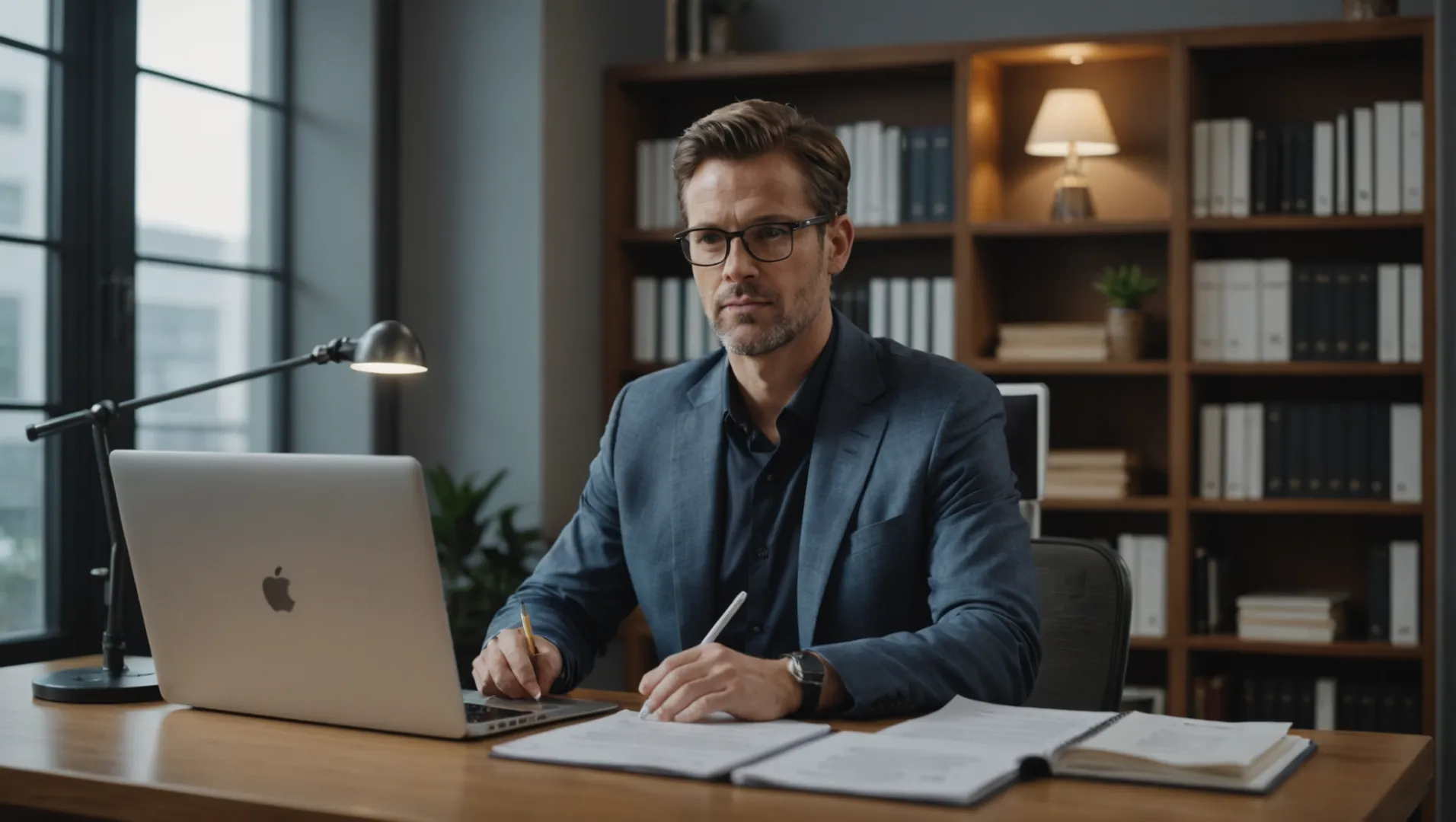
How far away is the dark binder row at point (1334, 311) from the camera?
3598 mm

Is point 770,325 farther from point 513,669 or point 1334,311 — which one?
point 1334,311

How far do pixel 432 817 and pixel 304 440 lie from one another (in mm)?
2930

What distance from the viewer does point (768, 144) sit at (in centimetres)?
192

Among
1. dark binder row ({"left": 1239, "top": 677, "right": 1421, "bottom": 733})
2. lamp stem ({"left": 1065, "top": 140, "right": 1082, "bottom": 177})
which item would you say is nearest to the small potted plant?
lamp stem ({"left": 1065, "top": 140, "right": 1082, "bottom": 177})

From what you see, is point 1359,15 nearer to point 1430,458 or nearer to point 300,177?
point 1430,458

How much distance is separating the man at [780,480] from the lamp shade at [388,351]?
0.33 m

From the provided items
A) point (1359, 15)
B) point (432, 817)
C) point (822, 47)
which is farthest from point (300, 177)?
point (432, 817)

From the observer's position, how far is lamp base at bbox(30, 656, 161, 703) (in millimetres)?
1696

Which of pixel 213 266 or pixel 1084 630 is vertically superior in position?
pixel 213 266

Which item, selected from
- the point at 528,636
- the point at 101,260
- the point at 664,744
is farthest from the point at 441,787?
the point at 101,260

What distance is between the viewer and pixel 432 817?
114cm

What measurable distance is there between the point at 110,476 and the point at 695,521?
71 cm

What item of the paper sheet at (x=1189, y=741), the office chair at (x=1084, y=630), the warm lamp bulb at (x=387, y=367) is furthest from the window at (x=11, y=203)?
the paper sheet at (x=1189, y=741)

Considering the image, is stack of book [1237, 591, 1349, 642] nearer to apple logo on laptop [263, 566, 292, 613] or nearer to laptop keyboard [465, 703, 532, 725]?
laptop keyboard [465, 703, 532, 725]
